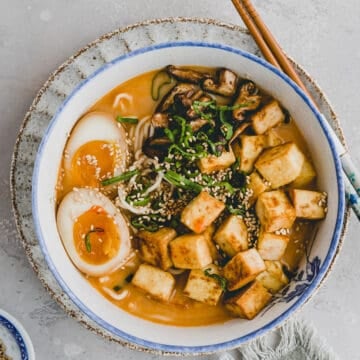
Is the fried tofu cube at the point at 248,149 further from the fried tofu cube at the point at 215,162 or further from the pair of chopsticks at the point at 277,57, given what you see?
the pair of chopsticks at the point at 277,57

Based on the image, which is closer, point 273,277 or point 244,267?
point 244,267

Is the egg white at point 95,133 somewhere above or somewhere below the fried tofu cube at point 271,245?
above

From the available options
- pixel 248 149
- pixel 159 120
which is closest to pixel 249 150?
pixel 248 149

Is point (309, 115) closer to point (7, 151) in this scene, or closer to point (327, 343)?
point (327, 343)

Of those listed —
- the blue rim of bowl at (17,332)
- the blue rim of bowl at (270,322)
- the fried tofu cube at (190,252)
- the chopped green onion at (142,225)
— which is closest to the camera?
the blue rim of bowl at (270,322)

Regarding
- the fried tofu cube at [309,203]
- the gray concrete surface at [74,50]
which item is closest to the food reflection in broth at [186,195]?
the fried tofu cube at [309,203]

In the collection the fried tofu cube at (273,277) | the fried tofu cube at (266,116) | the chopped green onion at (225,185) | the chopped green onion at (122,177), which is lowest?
the fried tofu cube at (273,277)

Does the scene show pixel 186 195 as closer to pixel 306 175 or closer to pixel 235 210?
pixel 235 210
